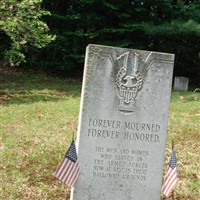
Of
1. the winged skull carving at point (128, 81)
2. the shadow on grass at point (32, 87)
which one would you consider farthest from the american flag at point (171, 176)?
the shadow on grass at point (32, 87)

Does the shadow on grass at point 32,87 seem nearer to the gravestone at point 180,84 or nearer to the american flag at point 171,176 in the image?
the gravestone at point 180,84

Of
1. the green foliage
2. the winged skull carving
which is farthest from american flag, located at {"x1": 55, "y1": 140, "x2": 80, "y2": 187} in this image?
the green foliage

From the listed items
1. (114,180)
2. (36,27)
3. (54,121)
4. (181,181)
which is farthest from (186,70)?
(114,180)

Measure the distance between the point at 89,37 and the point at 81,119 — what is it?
1572 centimetres

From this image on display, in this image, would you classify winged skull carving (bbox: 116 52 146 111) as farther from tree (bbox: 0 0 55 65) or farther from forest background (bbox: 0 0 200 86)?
forest background (bbox: 0 0 200 86)

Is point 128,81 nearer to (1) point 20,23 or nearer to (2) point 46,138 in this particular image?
(2) point 46,138

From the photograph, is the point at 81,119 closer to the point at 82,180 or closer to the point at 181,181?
the point at 82,180

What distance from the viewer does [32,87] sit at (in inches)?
682

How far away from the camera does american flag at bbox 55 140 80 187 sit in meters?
5.32

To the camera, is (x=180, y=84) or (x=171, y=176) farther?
(x=180, y=84)

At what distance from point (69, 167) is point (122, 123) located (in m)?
0.82

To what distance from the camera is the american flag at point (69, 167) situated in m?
5.32

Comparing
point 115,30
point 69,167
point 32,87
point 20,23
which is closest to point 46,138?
point 69,167

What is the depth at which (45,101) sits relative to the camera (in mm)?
14086
